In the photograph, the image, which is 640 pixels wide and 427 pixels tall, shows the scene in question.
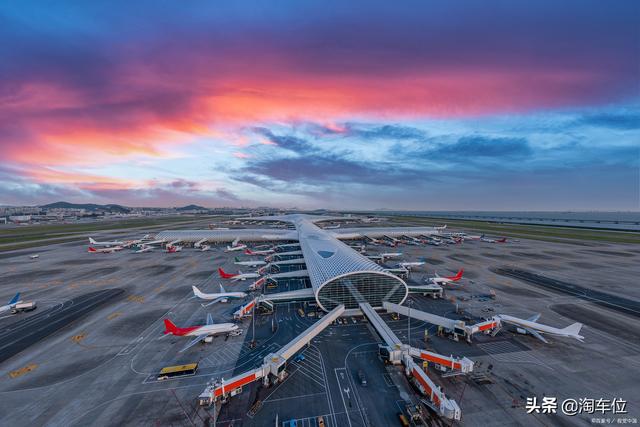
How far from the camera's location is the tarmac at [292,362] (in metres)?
23.9

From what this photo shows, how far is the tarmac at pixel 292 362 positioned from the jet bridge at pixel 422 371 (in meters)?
1.38

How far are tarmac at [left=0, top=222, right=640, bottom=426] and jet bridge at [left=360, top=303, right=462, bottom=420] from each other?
1.38 metres

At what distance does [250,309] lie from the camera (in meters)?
45.6

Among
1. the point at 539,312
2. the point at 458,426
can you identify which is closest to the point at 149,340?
the point at 458,426

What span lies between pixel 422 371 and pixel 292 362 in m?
16.1

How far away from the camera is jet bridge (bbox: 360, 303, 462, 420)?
72.8ft

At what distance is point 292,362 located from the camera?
1229 inches

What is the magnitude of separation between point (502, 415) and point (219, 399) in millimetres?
29020

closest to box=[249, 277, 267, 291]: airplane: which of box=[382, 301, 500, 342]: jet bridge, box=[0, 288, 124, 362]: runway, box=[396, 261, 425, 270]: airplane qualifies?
box=[0, 288, 124, 362]: runway

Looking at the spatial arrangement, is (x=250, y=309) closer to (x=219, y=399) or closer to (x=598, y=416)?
(x=219, y=399)

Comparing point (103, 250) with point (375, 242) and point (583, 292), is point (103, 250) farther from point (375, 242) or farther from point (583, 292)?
point (583, 292)

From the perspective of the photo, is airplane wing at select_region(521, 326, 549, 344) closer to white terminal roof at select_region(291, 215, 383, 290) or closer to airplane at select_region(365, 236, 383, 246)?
white terminal roof at select_region(291, 215, 383, 290)

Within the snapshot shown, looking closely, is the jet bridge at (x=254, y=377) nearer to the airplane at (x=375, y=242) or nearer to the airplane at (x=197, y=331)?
the airplane at (x=197, y=331)

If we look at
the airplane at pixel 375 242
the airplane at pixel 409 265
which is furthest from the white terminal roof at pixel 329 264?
the airplane at pixel 375 242
